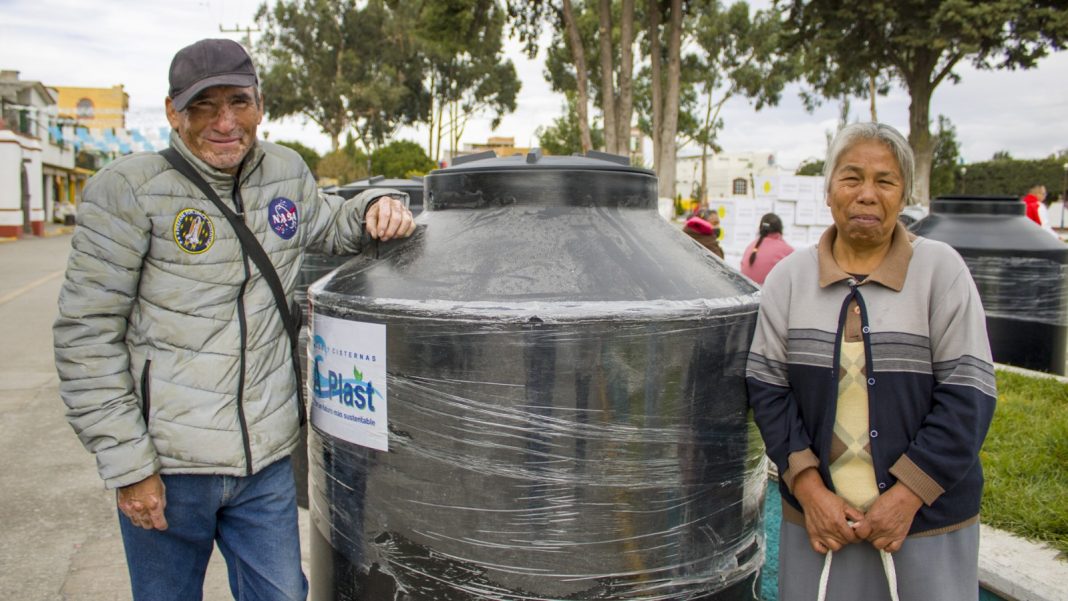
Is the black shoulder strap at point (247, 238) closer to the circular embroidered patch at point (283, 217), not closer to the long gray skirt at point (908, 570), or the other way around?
the circular embroidered patch at point (283, 217)

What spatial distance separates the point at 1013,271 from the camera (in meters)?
6.48

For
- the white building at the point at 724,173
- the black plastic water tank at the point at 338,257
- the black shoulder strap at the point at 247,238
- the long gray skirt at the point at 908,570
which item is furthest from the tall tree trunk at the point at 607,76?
the white building at the point at 724,173

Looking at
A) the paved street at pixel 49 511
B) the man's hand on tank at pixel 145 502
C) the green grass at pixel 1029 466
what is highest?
the man's hand on tank at pixel 145 502

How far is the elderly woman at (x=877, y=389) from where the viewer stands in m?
1.76

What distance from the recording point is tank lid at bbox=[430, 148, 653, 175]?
7.39ft

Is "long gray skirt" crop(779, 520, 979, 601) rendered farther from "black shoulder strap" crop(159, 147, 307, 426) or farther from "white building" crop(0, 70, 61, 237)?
"white building" crop(0, 70, 61, 237)

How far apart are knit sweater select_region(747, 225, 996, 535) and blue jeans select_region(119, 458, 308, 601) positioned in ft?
4.34

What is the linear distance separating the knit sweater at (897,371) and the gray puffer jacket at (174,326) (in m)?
1.29

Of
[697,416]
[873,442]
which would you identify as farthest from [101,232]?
[873,442]

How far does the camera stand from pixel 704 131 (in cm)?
3684

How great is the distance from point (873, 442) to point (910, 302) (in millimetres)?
331

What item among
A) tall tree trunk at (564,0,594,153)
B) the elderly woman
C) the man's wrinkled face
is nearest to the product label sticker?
the man's wrinkled face

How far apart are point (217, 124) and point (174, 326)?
1.70 ft

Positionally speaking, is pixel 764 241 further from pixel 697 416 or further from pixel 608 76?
pixel 608 76
